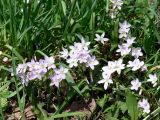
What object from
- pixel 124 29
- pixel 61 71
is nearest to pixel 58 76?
pixel 61 71

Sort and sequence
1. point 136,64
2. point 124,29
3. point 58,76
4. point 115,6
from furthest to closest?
point 115,6 → point 124,29 → point 136,64 → point 58,76

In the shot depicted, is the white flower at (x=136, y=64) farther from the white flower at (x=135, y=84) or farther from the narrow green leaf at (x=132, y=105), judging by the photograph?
the narrow green leaf at (x=132, y=105)

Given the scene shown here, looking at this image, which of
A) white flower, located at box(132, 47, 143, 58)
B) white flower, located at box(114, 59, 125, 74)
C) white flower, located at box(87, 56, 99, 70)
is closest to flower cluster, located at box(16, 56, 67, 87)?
white flower, located at box(87, 56, 99, 70)

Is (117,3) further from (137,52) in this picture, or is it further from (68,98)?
(68,98)

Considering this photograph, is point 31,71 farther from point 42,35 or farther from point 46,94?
point 42,35

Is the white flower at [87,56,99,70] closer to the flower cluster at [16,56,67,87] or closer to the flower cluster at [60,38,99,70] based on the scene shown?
the flower cluster at [60,38,99,70]

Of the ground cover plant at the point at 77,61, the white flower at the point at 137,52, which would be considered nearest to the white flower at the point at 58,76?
the ground cover plant at the point at 77,61

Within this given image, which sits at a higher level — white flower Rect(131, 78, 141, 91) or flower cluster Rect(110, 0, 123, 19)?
flower cluster Rect(110, 0, 123, 19)
